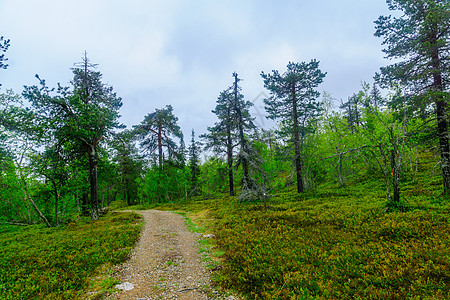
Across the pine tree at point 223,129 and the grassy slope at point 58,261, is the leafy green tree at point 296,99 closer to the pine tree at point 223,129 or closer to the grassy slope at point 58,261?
the pine tree at point 223,129

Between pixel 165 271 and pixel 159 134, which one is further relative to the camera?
pixel 159 134

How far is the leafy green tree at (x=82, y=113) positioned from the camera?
12820mm

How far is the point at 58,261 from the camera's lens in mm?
6734

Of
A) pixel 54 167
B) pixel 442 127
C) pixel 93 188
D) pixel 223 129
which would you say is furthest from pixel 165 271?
pixel 223 129

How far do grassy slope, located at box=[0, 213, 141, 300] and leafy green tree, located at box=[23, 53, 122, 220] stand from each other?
22.9ft

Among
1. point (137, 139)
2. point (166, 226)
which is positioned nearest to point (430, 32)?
point (166, 226)

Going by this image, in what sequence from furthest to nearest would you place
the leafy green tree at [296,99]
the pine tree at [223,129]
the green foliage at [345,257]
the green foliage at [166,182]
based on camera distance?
1. the green foliage at [166,182]
2. the pine tree at [223,129]
3. the leafy green tree at [296,99]
4. the green foliage at [345,257]

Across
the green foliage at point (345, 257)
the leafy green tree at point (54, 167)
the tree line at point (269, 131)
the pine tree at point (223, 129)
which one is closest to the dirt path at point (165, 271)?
the green foliage at point (345, 257)

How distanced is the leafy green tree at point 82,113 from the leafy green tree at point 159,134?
29.2 feet

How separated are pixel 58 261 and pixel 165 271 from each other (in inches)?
165

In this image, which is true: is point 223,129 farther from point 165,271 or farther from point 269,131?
point 165,271

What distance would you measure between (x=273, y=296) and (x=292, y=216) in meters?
6.75

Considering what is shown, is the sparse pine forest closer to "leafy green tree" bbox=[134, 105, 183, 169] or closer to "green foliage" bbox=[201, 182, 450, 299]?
"green foliage" bbox=[201, 182, 450, 299]

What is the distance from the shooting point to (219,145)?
72.3ft
